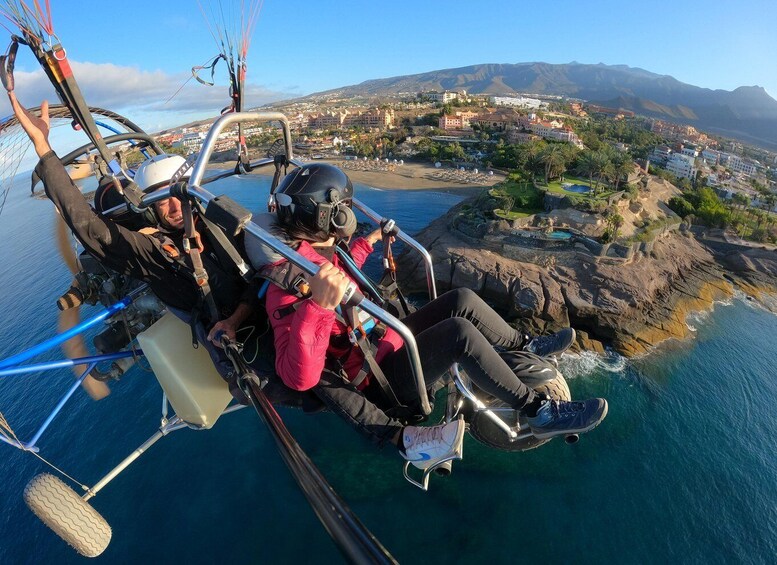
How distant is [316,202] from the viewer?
316cm

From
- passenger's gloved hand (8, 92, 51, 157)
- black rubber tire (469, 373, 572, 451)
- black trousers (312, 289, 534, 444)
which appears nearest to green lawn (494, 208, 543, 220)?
black rubber tire (469, 373, 572, 451)

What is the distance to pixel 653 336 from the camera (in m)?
24.0

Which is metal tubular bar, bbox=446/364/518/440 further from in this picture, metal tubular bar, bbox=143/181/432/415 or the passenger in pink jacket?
metal tubular bar, bbox=143/181/432/415

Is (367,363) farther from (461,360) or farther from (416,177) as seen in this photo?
(416,177)

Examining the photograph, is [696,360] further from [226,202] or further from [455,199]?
[455,199]

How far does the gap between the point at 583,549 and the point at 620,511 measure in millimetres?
2487

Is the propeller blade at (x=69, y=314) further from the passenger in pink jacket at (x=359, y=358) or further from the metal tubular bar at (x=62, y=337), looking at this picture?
the passenger in pink jacket at (x=359, y=358)

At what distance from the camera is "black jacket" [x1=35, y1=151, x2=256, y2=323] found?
3.04 metres

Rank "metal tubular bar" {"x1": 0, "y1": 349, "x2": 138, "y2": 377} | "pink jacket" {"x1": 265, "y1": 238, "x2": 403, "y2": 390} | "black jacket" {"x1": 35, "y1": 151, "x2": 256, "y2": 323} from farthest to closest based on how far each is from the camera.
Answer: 1. "metal tubular bar" {"x1": 0, "y1": 349, "x2": 138, "y2": 377}
2. "black jacket" {"x1": 35, "y1": 151, "x2": 256, "y2": 323}
3. "pink jacket" {"x1": 265, "y1": 238, "x2": 403, "y2": 390}

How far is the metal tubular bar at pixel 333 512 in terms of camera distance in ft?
4.89

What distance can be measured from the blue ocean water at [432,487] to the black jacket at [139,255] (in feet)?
38.5

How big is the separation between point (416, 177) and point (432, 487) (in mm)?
58926

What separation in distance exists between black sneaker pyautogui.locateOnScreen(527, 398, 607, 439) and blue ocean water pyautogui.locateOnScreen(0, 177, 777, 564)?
11.0 meters

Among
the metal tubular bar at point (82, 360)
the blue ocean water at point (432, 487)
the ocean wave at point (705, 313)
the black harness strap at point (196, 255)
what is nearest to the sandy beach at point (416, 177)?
the ocean wave at point (705, 313)
